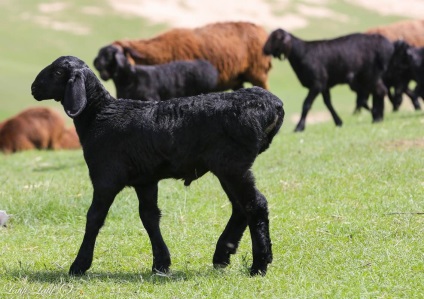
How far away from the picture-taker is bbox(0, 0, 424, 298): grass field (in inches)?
231

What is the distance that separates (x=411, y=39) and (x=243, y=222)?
15927 millimetres

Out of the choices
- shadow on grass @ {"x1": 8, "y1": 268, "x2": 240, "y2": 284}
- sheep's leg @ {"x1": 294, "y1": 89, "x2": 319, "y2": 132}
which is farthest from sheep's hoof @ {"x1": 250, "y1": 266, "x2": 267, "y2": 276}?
sheep's leg @ {"x1": 294, "y1": 89, "x2": 319, "y2": 132}

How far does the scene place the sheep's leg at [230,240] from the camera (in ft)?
21.0

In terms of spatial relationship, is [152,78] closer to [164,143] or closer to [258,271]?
[164,143]

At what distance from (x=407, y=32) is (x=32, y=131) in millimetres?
9782

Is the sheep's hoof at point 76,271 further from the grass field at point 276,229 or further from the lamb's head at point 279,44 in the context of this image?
the lamb's head at point 279,44

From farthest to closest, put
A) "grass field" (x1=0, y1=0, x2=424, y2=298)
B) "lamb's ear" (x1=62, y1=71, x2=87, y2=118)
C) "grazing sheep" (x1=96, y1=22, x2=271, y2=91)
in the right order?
"grazing sheep" (x1=96, y1=22, x2=271, y2=91) < "lamb's ear" (x1=62, y1=71, x2=87, y2=118) < "grass field" (x1=0, y1=0, x2=424, y2=298)

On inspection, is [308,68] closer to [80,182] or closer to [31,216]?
[80,182]

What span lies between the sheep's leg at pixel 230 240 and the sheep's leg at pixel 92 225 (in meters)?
0.90

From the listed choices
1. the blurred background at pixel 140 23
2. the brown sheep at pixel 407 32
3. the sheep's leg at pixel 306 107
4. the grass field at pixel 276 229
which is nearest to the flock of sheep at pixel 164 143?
the grass field at pixel 276 229

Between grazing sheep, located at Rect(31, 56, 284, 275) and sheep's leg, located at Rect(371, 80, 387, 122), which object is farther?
sheep's leg, located at Rect(371, 80, 387, 122)

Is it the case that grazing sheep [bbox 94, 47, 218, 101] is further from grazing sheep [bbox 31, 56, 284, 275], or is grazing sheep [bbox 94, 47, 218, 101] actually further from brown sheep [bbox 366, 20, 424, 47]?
brown sheep [bbox 366, 20, 424, 47]

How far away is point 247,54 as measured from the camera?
722 inches

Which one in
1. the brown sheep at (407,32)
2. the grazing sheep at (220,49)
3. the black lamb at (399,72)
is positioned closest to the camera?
the black lamb at (399,72)
